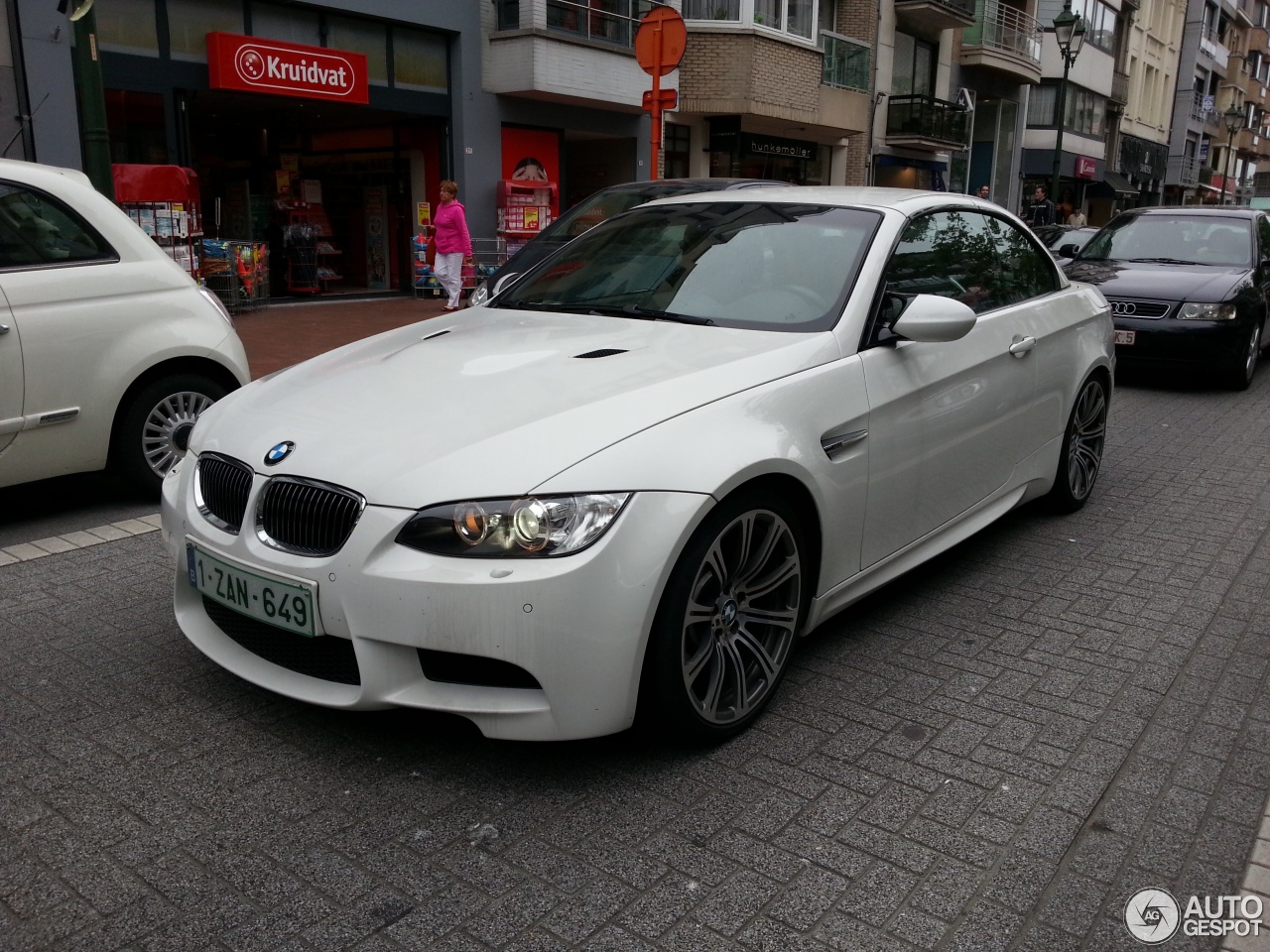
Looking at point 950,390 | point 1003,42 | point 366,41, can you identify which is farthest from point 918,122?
point 950,390

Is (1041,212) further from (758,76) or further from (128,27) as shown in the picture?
(128,27)

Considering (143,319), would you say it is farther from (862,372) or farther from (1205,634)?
(1205,634)

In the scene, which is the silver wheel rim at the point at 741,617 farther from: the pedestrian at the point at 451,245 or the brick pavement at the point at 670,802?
the pedestrian at the point at 451,245

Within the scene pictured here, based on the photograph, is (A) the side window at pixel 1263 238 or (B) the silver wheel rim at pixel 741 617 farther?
(A) the side window at pixel 1263 238

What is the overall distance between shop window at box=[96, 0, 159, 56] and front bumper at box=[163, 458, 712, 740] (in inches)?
508

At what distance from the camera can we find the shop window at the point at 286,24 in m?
15.0

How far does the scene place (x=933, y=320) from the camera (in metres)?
3.63

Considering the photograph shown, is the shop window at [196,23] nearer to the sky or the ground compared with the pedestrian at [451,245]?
nearer to the sky

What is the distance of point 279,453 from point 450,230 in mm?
12241

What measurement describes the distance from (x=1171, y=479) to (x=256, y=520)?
5.63 meters

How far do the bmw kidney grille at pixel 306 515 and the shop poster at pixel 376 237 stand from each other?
1706 cm

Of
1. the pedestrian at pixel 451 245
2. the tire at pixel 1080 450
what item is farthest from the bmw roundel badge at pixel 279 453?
the pedestrian at pixel 451 245

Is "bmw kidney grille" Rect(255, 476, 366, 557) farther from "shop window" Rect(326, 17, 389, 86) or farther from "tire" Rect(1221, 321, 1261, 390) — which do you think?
"shop window" Rect(326, 17, 389, 86)

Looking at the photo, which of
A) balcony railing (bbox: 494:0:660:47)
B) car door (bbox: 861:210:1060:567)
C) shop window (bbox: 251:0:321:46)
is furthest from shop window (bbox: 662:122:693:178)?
car door (bbox: 861:210:1060:567)
